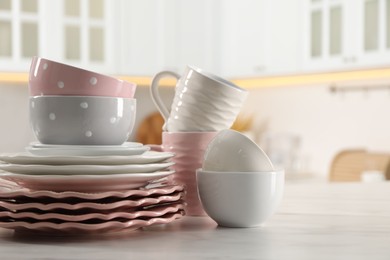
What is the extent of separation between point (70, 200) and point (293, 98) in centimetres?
379

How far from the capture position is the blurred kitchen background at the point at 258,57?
3.89m

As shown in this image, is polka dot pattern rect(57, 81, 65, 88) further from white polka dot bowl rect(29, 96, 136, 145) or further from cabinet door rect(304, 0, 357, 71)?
cabinet door rect(304, 0, 357, 71)

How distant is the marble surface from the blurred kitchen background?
2690 mm

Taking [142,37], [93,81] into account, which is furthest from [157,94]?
[142,37]

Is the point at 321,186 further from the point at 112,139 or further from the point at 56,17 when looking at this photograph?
the point at 56,17

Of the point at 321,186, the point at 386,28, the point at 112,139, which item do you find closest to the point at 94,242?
the point at 112,139

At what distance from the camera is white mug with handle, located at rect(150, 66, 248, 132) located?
1050mm

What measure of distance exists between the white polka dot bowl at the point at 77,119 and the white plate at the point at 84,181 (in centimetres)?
7

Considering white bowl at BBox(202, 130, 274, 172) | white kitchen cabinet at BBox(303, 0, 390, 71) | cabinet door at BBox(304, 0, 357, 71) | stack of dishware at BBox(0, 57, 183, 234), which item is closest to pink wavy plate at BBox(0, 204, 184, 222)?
stack of dishware at BBox(0, 57, 183, 234)

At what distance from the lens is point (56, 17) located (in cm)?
425

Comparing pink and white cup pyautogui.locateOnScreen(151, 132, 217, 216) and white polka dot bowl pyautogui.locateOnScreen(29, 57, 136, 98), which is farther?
pink and white cup pyautogui.locateOnScreen(151, 132, 217, 216)

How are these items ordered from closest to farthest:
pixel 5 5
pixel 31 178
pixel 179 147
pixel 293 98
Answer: pixel 31 178
pixel 179 147
pixel 5 5
pixel 293 98

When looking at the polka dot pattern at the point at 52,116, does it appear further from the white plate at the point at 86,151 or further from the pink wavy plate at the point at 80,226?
the pink wavy plate at the point at 80,226

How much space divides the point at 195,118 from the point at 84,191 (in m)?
0.23
